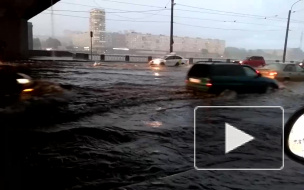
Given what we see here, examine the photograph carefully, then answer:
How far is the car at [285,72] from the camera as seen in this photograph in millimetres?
17203

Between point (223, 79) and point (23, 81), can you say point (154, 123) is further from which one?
point (223, 79)

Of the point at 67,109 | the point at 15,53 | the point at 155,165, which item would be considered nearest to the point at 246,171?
the point at 155,165

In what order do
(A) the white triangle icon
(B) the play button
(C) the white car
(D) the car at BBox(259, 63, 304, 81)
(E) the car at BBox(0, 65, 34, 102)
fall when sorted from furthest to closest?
(C) the white car
(D) the car at BBox(259, 63, 304, 81)
(E) the car at BBox(0, 65, 34, 102)
(A) the white triangle icon
(B) the play button

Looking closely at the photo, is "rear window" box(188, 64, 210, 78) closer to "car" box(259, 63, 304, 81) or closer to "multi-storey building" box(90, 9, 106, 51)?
"multi-storey building" box(90, 9, 106, 51)

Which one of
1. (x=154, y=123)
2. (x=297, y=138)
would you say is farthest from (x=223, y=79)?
(x=297, y=138)

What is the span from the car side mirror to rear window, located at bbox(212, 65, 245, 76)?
9.49 metres

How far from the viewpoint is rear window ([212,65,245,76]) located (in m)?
11.6

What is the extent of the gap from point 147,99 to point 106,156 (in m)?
6.50

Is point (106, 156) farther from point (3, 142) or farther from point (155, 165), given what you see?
point (3, 142)

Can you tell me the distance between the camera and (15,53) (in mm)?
42031

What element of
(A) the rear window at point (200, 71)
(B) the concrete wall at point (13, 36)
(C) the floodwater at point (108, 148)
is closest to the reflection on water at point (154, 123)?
(C) the floodwater at point (108, 148)

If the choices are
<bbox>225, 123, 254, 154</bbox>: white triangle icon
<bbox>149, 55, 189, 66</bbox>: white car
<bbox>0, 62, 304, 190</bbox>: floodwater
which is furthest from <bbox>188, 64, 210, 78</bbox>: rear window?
<bbox>149, 55, 189, 66</bbox>: white car

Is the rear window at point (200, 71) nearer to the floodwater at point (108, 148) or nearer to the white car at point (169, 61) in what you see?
the floodwater at point (108, 148)

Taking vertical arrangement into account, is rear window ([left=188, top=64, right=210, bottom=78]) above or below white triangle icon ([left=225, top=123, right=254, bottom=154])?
above
